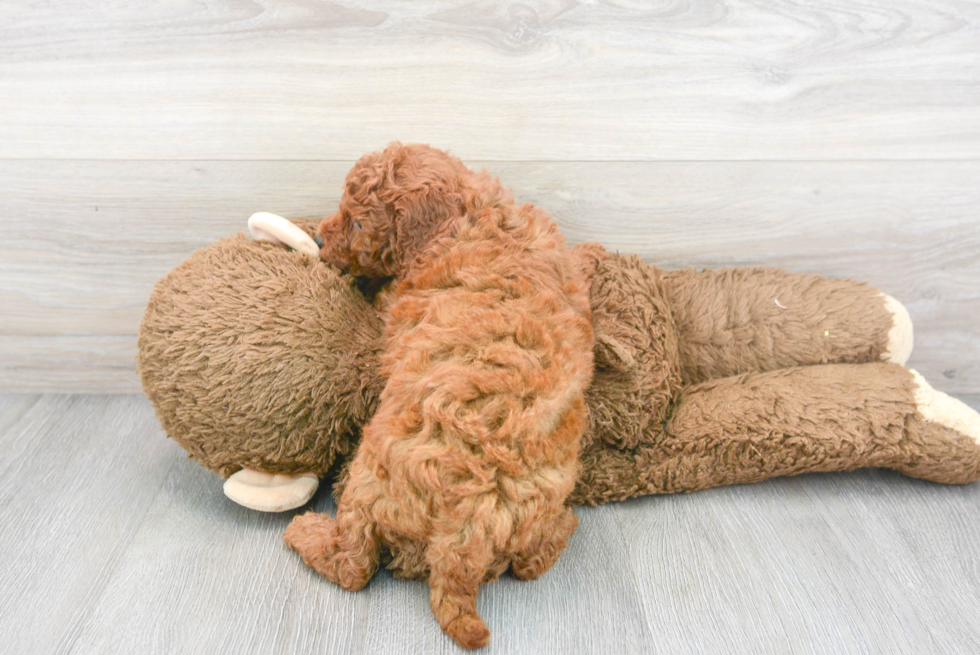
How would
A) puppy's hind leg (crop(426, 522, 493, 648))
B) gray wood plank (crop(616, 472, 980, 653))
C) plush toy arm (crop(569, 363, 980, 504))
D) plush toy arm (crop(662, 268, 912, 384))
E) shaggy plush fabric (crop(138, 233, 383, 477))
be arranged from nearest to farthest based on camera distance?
puppy's hind leg (crop(426, 522, 493, 648))
gray wood plank (crop(616, 472, 980, 653))
shaggy plush fabric (crop(138, 233, 383, 477))
plush toy arm (crop(569, 363, 980, 504))
plush toy arm (crop(662, 268, 912, 384))

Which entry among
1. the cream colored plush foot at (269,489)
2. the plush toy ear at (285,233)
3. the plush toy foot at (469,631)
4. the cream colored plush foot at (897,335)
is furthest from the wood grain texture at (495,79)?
the plush toy foot at (469,631)

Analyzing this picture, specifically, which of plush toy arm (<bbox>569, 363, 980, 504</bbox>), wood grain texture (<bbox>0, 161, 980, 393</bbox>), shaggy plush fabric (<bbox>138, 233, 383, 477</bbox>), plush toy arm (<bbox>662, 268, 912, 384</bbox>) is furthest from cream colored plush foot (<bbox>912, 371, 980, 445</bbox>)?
shaggy plush fabric (<bbox>138, 233, 383, 477</bbox>)

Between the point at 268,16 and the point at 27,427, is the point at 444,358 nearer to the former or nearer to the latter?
the point at 268,16

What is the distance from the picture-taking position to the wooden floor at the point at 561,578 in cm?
92

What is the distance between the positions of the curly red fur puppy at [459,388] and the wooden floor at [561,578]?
0.20 ft

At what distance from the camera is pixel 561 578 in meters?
1.02

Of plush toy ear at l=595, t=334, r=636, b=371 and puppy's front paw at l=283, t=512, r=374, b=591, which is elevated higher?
plush toy ear at l=595, t=334, r=636, b=371

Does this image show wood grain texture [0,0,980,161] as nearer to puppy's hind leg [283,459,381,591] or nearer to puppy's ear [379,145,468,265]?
puppy's ear [379,145,468,265]

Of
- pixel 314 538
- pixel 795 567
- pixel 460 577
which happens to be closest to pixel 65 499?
pixel 314 538

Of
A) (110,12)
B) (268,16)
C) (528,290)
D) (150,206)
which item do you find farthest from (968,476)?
(110,12)

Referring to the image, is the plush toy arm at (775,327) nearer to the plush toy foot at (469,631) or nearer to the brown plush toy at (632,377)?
the brown plush toy at (632,377)

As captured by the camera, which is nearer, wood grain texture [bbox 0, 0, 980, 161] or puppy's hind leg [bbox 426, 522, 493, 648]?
puppy's hind leg [bbox 426, 522, 493, 648]

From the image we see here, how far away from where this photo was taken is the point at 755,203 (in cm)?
137

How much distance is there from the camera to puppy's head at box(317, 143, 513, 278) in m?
1.01
